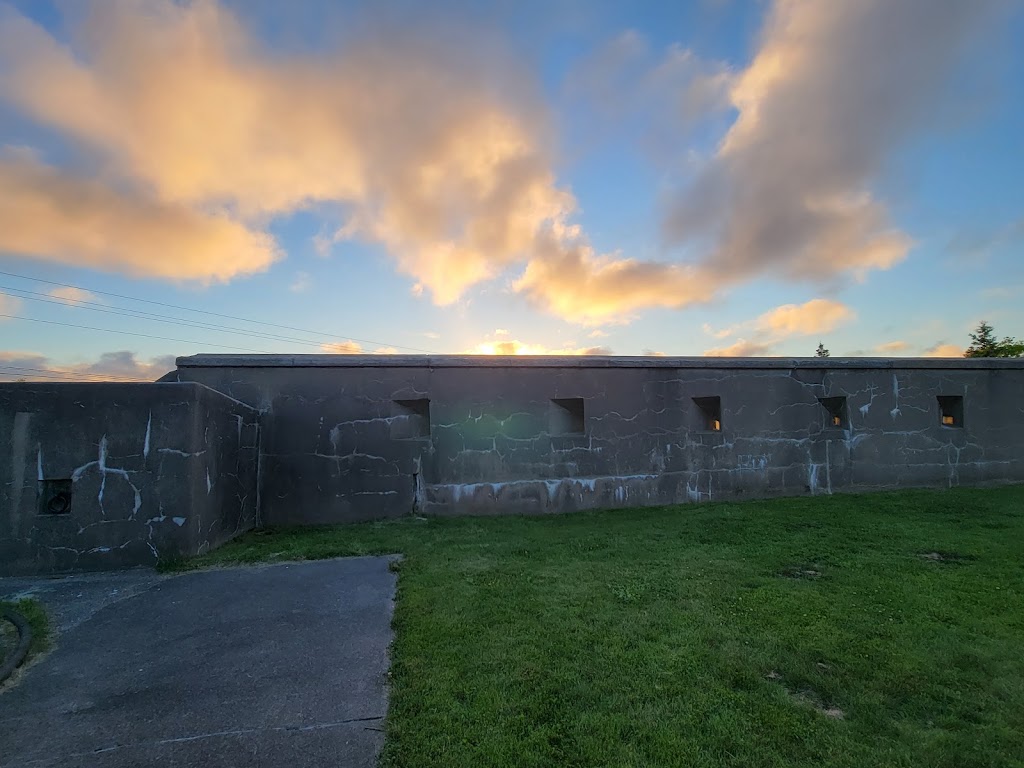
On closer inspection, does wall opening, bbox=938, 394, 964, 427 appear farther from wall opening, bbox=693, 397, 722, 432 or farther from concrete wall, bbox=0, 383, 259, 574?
concrete wall, bbox=0, 383, 259, 574

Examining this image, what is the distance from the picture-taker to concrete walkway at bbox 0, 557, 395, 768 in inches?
79.8

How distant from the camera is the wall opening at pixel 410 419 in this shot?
7.04 meters

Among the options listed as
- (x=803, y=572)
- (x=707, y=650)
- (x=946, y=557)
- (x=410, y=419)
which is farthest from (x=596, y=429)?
(x=707, y=650)

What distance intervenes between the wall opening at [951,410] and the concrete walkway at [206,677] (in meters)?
9.61

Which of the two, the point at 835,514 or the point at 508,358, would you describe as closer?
the point at 835,514

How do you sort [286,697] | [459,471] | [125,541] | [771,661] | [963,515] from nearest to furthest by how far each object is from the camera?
[286,697], [771,661], [125,541], [963,515], [459,471]

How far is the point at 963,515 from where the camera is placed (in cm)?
641

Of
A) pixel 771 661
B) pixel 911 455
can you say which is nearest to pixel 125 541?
pixel 771 661

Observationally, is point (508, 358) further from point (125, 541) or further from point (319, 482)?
point (125, 541)

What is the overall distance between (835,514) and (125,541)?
7.81 metres

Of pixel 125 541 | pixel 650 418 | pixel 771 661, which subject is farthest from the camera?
pixel 650 418

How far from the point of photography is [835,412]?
28.1 ft

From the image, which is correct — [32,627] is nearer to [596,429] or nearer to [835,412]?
[596,429]

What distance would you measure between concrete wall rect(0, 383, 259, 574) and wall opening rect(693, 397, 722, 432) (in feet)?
21.7
